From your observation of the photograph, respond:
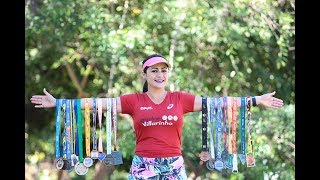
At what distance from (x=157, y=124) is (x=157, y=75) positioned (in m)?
0.28

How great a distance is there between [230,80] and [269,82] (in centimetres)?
51

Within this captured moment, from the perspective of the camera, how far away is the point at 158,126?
3.55 metres

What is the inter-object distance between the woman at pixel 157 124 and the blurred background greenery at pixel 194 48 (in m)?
2.98

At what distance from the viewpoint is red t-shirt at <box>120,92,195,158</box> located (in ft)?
11.6

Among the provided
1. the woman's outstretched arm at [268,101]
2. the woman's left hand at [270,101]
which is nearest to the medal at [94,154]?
the woman's outstretched arm at [268,101]

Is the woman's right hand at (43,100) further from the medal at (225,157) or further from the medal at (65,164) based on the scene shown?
the medal at (225,157)

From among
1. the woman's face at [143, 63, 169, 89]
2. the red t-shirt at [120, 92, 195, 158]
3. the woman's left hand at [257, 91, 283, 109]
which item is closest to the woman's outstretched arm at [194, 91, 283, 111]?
Result: the woman's left hand at [257, 91, 283, 109]

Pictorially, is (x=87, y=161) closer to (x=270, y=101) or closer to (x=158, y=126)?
(x=158, y=126)

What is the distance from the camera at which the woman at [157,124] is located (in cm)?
353

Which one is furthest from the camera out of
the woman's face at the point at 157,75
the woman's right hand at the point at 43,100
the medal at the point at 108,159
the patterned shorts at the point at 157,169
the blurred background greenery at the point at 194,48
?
the blurred background greenery at the point at 194,48

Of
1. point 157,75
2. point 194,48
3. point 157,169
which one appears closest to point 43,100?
point 157,75

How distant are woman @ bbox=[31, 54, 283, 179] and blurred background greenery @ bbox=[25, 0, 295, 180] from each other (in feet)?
9.77

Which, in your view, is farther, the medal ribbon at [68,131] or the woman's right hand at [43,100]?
the medal ribbon at [68,131]
